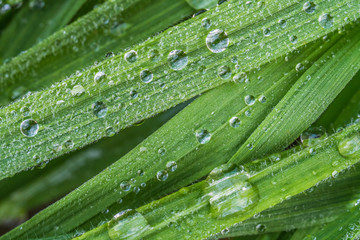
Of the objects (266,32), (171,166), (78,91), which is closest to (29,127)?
(78,91)

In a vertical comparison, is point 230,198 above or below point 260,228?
above

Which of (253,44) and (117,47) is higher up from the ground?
(117,47)

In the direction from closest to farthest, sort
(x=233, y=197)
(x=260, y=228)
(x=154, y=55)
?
(x=233, y=197) → (x=154, y=55) → (x=260, y=228)

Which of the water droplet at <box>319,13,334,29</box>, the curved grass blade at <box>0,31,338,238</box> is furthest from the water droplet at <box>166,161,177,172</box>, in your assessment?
the water droplet at <box>319,13,334,29</box>

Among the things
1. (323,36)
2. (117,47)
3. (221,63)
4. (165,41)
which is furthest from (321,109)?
(117,47)

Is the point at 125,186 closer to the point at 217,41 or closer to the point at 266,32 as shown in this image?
the point at 217,41

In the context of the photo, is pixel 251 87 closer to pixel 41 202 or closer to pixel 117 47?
pixel 117 47
